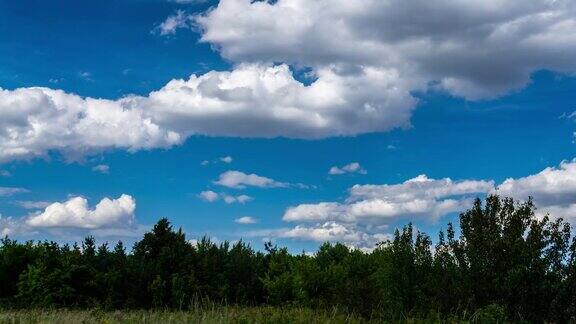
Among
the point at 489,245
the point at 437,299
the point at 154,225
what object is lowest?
the point at 437,299

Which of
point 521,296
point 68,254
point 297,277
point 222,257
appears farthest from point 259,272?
point 521,296

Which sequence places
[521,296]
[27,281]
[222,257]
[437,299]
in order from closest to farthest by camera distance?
[521,296] < [437,299] < [27,281] < [222,257]

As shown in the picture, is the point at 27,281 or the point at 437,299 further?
the point at 27,281

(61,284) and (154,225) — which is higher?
Answer: (154,225)

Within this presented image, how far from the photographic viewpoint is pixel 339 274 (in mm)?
28016

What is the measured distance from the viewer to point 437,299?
18219 millimetres

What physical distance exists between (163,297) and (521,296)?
16750 mm


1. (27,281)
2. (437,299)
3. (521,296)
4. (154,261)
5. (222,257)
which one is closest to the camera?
(521,296)

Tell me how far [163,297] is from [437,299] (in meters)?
14.4

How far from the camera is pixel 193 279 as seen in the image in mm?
27484

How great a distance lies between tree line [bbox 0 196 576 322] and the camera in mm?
17172

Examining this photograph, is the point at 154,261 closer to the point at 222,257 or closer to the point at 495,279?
the point at 222,257

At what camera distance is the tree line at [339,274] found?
56.3 feet

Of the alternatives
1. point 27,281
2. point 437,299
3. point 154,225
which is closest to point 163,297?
point 154,225
